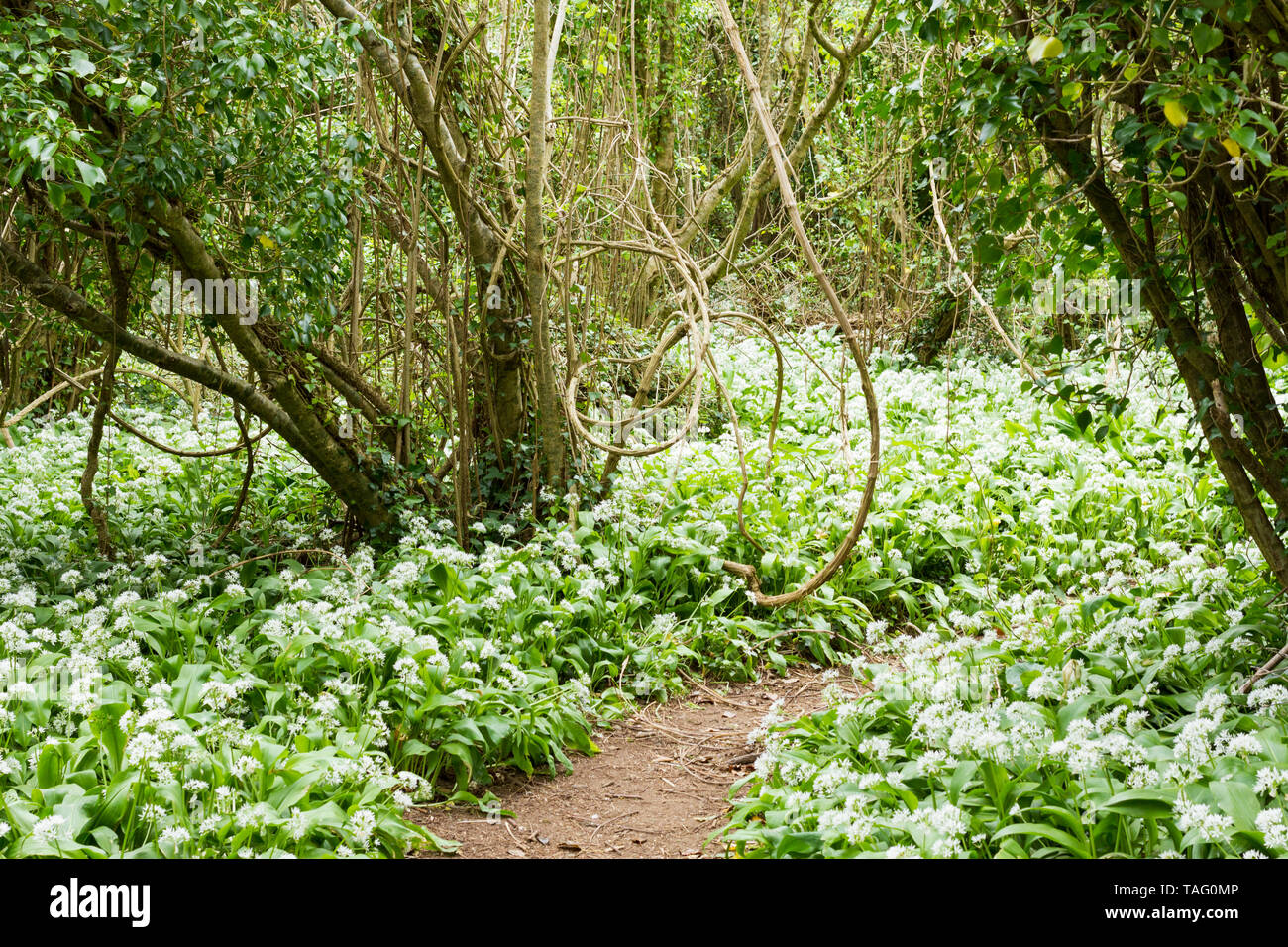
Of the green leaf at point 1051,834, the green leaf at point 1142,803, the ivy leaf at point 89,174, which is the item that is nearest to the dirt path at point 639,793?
the green leaf at point 1051,834

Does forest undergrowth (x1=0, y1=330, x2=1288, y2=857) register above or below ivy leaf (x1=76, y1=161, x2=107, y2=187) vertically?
below

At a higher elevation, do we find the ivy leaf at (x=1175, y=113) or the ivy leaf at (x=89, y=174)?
the ivy leaf at (x=89, y=174)

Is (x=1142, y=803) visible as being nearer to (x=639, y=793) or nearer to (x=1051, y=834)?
(x=1051, y=834)

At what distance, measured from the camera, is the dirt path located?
10.2ft

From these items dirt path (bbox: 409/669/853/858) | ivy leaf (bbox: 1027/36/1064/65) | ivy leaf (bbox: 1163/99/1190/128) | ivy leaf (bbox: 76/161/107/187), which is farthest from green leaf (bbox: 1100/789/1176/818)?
ivy leaf (bbox: 76/161/107/187)

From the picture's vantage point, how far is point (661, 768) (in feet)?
12.0

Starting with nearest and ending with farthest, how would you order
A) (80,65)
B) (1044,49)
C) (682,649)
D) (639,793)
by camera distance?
(1044,49)
(80,65)
(639,793)
(682,649)

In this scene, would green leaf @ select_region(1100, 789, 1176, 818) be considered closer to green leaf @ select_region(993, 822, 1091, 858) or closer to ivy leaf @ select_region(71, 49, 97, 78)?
green leaf @ select_region(993, 822, 1091, 858)

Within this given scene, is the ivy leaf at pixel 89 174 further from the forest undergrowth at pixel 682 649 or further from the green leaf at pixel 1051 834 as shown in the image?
the green leaf at pixel 1051 834

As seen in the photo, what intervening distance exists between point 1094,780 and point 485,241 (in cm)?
381

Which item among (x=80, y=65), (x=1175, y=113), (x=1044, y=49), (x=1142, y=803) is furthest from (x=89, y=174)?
(x=1142, y=803)

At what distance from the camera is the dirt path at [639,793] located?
10.2 ft

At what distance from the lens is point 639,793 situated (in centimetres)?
348
